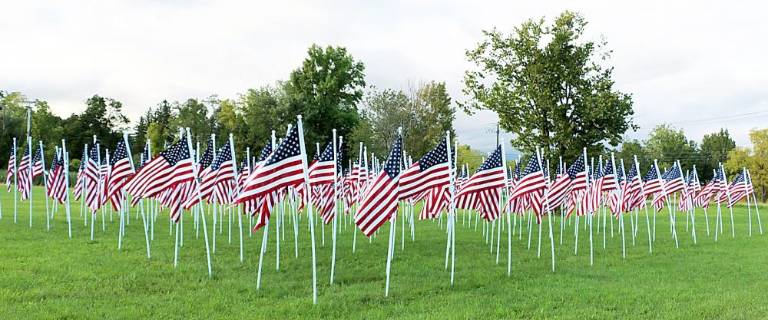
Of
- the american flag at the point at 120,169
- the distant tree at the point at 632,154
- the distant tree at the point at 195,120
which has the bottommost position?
the american flag at the point at 120,169

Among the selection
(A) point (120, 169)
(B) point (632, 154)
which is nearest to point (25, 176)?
(A) point (120, 169)

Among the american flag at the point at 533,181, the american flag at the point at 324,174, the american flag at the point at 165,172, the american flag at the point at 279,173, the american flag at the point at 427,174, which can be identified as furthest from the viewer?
the american flag at the point at 533,181

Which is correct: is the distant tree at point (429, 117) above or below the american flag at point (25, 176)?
above

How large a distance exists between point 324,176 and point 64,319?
5.27 meters

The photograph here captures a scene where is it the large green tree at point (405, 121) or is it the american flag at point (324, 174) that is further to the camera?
the large green tree at point (405, 121)

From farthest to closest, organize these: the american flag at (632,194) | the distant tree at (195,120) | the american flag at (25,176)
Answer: the distant tree at (195,120), the american flag at (25,176), the american flag at (632,194)

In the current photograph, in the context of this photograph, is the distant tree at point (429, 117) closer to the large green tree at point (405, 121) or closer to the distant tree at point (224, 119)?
the large green tree at point (405, 121)

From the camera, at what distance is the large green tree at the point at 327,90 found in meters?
66.3

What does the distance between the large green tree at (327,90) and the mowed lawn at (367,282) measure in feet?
154

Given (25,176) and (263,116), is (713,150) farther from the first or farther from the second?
(25,176)

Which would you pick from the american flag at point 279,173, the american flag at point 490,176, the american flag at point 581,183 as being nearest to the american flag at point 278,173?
the american flag at point 279,173

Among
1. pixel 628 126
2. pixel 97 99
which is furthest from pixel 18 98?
pixel 628 126

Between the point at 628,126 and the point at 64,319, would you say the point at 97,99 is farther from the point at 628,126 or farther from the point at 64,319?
the point at 64,319

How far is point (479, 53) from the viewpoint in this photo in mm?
39125
